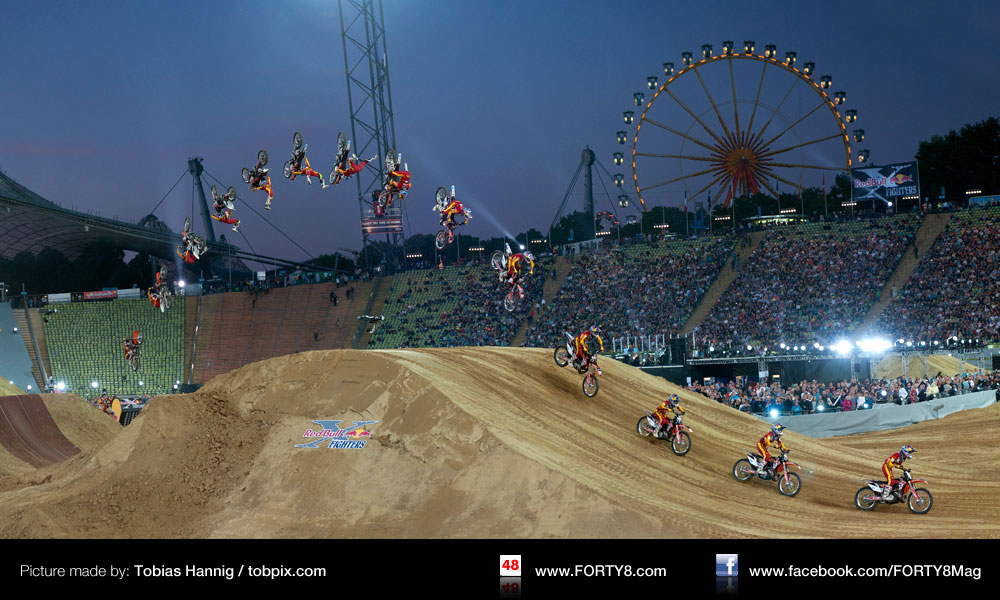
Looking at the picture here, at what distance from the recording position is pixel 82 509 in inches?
589

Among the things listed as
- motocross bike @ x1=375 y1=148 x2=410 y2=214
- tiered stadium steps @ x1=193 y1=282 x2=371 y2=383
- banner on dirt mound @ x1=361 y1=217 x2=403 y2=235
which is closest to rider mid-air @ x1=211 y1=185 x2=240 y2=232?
motocross bike @ x1=375 y1=148 x2=410 y2=214

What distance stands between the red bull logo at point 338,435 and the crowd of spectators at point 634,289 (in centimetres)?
2881

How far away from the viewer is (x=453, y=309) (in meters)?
51.5

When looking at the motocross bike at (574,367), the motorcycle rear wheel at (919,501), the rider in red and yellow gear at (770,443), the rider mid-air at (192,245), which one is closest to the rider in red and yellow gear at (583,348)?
the motocross bike at (574,367)

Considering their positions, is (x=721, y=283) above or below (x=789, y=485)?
above

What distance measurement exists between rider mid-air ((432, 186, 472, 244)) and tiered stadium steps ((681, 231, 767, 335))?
929 inches

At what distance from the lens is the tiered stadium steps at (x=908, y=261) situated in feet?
131

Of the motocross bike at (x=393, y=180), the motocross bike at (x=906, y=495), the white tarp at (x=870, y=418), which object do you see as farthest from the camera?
the white tarp at (x=870, y=418)
